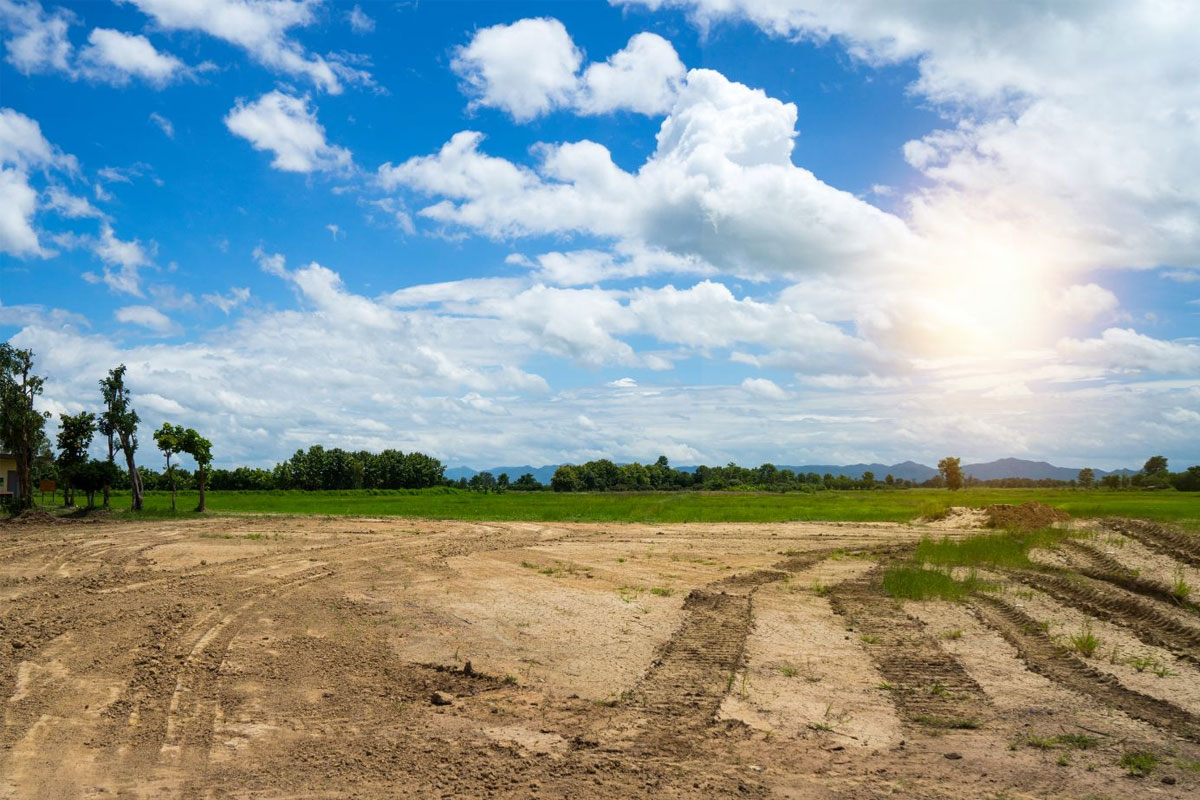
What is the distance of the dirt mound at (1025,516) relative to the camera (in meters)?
35.8

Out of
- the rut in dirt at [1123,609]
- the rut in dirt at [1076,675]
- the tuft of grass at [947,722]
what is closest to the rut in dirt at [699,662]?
the tuft of grass at [947,722]

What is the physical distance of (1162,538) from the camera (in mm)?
26750

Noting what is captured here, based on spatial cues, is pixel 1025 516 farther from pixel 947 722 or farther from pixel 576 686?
pixel 576 686

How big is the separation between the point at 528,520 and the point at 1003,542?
2269 cm

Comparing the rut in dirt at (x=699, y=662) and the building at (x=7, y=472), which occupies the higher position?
the building at (x=7, y=472)

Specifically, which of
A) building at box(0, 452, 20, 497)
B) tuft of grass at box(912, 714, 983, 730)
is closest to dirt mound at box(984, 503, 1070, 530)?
tuft of grass at box(912, 714, 983, 730)

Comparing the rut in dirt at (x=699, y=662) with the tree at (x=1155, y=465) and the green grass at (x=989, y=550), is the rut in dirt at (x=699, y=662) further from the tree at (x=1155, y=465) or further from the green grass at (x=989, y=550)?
the tree at (x=1155, y=465)

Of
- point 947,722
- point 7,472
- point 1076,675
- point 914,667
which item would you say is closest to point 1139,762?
point 947,722

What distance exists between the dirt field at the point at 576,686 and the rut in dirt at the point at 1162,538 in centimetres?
497

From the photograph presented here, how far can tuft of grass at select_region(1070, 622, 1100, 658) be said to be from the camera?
11906 millimetres

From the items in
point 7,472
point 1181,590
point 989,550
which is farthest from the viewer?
point 7,472

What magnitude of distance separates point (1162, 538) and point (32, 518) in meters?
48.2

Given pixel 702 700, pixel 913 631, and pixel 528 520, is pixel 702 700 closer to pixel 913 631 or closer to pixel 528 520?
pixel 913 631

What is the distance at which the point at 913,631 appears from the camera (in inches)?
531
